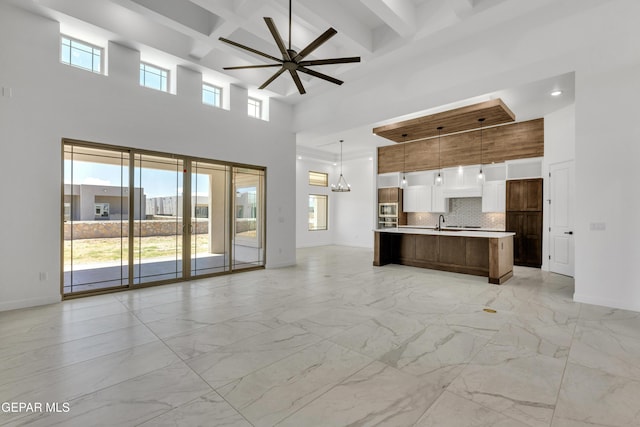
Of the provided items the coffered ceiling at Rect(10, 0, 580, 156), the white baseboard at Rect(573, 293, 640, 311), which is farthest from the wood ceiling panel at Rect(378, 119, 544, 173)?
the white baseboard at Rect(573, 293, 640, 311)

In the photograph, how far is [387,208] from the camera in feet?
33.9

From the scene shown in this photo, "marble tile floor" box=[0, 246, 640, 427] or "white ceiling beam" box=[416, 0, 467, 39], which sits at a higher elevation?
"white ceiling beam" box=[416, 0, 467, 39]

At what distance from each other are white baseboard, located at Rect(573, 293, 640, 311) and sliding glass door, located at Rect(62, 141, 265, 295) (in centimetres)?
606

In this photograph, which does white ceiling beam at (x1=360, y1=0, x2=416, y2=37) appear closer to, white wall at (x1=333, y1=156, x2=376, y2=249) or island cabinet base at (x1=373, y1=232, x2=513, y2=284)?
island cabinet base at (x1=373, y1=232, x2=513, y2=284)

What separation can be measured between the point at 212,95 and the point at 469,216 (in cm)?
754

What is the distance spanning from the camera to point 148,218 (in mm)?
5410

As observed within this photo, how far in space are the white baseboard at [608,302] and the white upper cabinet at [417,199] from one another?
5029 millimetres

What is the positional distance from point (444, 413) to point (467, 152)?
777 cm

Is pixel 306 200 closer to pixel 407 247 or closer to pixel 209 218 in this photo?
pixel 407 247

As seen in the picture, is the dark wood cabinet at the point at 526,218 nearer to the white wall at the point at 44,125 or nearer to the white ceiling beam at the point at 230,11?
the white ceiling beam at the point at 230,11

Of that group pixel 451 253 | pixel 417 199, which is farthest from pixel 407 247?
pixel 417 199

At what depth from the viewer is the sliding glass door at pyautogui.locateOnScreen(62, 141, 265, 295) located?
4734mm

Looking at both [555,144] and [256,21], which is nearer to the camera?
[256,21]

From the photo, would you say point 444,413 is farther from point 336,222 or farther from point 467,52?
point 336,222
